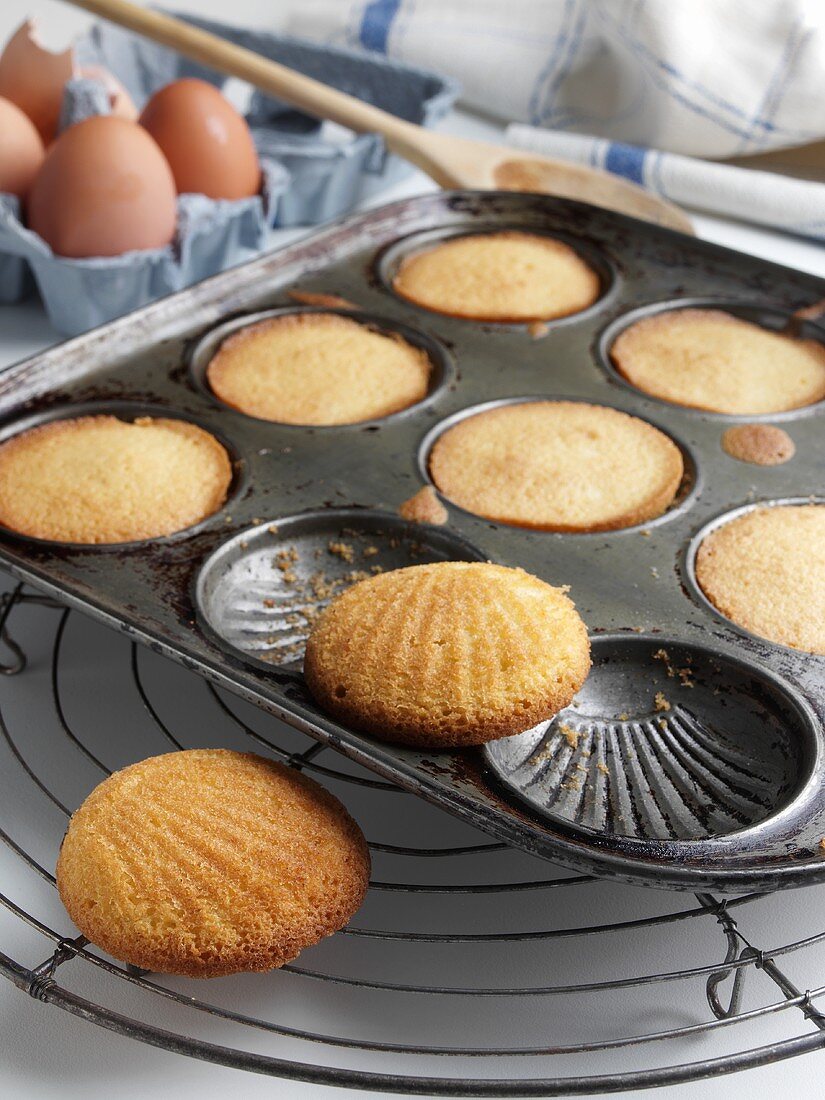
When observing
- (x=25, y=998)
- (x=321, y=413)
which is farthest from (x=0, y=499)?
(x=25, y=998)

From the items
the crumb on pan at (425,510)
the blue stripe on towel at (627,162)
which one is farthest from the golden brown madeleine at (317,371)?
the blue stripe on towel at (627,162)

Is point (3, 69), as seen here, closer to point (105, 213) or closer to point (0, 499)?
point (105, 213)

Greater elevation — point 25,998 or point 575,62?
point 575,62

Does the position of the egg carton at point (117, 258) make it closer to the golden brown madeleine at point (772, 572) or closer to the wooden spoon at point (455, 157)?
the wooden spoon at point (455, 157)

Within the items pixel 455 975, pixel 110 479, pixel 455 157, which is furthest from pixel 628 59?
pixel 455 975

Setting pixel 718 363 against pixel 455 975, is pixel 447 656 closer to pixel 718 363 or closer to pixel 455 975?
pixel 455 975

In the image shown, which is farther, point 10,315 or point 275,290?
point 10,315

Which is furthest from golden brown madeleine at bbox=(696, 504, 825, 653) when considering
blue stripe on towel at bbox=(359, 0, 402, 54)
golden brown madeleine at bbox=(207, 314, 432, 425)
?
blue stripe on towel at bbox=(359, 0, 402, 54)
